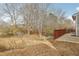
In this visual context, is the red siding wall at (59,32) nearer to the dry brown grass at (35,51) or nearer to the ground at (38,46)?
the ground at (38,46)

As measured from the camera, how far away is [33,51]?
10.9 ft

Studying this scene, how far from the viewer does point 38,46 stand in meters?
3.33

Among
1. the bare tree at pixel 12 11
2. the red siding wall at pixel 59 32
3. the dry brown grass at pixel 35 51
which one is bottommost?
the dry brown grass at pixel 35 51

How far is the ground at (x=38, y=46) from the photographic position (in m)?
3.31

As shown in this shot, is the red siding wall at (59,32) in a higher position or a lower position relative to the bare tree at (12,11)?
lower

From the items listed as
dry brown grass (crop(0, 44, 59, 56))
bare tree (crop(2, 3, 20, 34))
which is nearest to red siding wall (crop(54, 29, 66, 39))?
dry brown grass (crop(0, 44, 59, 56))

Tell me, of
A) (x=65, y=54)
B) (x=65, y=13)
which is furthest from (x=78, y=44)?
(x=65, y=13)

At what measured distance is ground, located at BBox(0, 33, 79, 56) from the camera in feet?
10.8

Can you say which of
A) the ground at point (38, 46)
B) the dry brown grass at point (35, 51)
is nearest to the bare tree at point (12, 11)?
the ground at point (38, 46)

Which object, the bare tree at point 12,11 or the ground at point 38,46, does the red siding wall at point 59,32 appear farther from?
the bare tree at point 12,11

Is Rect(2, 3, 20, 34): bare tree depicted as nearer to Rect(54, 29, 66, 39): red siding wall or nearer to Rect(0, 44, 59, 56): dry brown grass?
Rect(0, 44, 59, 56): dry brown grass

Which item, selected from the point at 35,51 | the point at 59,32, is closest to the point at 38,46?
the point at 35,51

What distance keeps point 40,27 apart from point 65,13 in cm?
39

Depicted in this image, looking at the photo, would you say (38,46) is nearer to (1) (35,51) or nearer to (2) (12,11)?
(1) (35,51)
